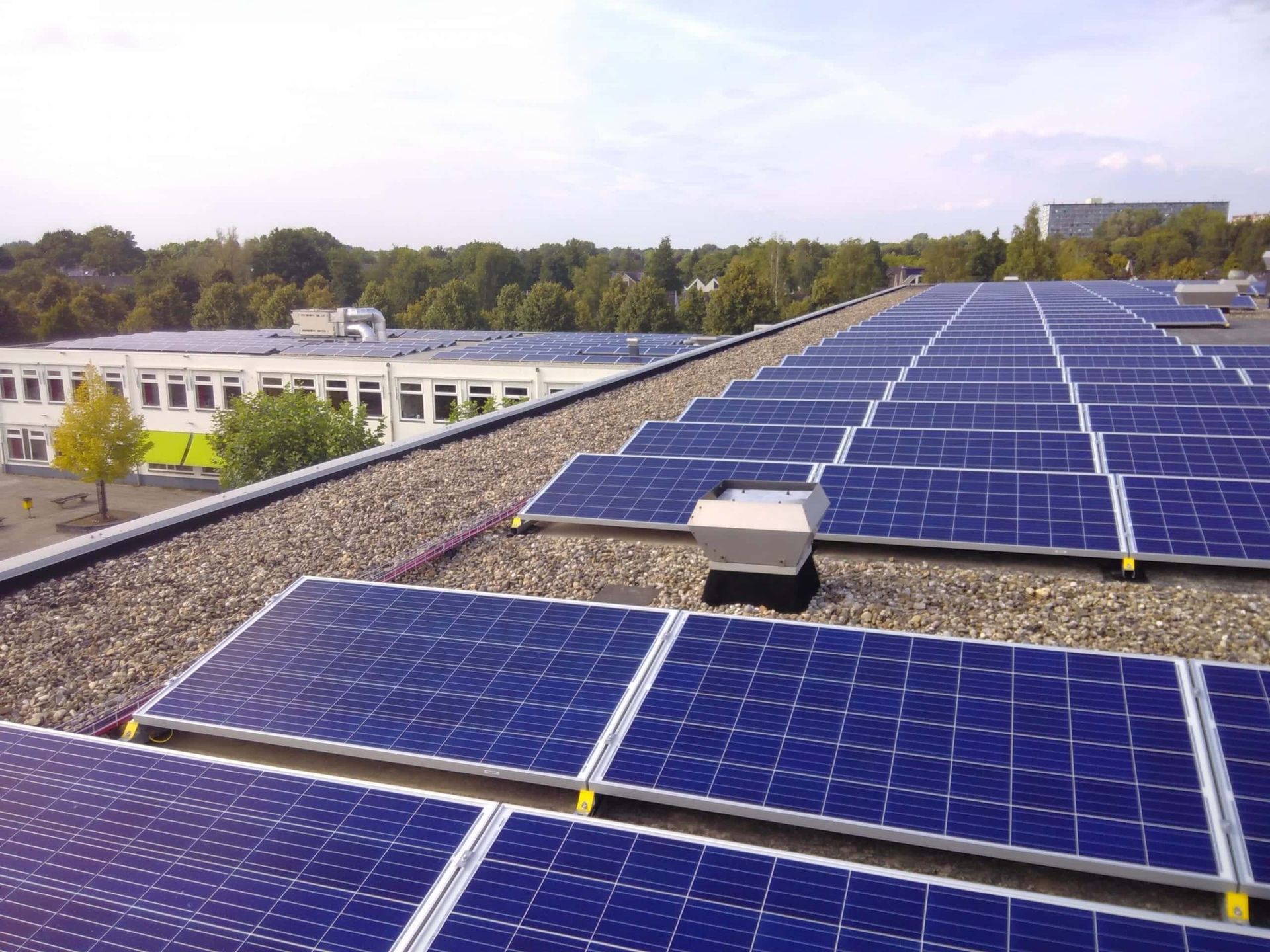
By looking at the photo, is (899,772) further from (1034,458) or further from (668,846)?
(1034,458)

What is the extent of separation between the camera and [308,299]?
340 ft

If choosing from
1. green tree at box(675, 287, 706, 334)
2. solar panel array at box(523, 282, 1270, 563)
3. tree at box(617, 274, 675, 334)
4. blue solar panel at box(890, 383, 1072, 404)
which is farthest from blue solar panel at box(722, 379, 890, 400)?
green tree at box(675, 287, 706, 334)

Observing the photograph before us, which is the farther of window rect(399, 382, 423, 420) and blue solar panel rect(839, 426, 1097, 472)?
window rect(399, 382, 423, 420)

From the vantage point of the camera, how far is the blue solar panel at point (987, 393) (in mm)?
19514

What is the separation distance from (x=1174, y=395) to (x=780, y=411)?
8985mm

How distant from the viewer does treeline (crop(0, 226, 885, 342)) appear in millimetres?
83500

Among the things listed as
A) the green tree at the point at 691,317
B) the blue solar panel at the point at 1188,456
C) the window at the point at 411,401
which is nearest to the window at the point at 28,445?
the window at the point at 411,401

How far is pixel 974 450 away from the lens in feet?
46.6

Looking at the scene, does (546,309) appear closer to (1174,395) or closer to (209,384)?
(209,384)

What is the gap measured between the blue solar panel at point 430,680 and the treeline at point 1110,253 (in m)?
106

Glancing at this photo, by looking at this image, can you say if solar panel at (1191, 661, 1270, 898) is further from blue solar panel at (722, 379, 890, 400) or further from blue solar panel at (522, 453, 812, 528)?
blue solar panel at (722, 379, 890, 400)

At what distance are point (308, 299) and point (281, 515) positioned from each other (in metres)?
97.5

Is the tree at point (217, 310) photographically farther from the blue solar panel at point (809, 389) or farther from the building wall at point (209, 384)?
the blue solar panel at point (809, 389)

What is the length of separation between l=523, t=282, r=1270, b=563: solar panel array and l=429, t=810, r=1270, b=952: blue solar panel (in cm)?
641
